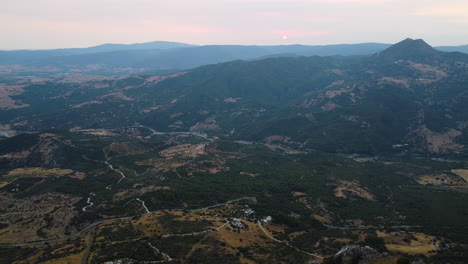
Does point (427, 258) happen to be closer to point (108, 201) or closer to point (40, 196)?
point (108, 201)

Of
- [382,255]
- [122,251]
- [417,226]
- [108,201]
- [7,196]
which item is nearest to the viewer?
[382,255]

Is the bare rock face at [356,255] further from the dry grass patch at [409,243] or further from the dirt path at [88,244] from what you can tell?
the dirt path at [88,244]

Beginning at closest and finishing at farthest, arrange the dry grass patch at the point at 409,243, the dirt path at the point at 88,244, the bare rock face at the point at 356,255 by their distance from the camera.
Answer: the bare rock face at the point at 356,255 < the dirt path at the point at 88,244 < the dry grass patch at the point at 409,243

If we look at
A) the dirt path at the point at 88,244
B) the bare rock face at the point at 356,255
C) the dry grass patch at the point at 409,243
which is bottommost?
the dry grass patch at the point at 409,243

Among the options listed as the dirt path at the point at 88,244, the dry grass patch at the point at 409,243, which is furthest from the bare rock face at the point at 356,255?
the dirt path at the point at 88,244

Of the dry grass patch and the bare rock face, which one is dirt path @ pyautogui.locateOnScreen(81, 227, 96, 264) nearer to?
the bare rock face

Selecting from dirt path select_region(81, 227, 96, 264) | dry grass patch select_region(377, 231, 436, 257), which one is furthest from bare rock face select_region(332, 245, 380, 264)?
dirt path select_region(81, 227, 96, 264)

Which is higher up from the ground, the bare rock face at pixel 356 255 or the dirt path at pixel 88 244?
the bare rock face at pixel 356 255

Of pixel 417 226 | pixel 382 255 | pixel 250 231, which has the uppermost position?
pixel 382 255

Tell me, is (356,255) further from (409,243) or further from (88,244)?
(88,244)

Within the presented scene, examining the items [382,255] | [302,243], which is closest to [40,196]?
[302,243]
